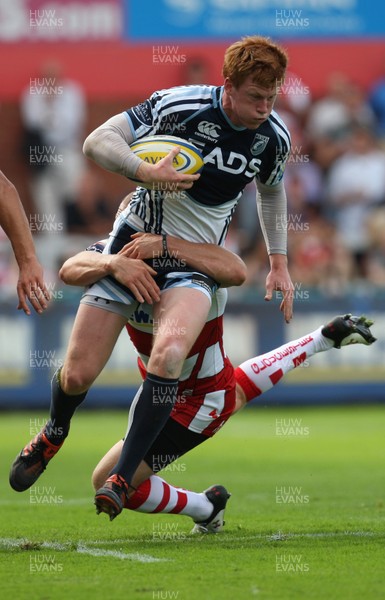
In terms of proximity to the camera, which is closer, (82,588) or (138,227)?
(82,588)

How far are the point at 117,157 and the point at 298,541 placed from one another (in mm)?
2229

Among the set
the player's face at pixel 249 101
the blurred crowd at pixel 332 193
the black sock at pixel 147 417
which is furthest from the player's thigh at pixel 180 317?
the blurred crowd at pixel 332 193

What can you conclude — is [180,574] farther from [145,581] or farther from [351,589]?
[351,589]

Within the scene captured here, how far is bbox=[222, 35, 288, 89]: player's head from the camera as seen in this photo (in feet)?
20.6

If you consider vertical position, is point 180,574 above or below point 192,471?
above

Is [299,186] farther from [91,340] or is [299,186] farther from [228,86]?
[91,340]

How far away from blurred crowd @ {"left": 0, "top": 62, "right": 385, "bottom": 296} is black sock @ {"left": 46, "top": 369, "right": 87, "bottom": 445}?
902cm

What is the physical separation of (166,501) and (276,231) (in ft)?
5.74

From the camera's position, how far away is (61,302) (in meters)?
14.8

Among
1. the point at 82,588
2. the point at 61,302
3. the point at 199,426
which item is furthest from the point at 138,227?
the point at 61,302

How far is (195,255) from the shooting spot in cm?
660

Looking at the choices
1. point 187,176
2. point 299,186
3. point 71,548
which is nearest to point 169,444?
point 71,548

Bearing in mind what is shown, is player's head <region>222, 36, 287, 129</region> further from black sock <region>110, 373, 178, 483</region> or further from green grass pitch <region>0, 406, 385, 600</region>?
green grass pitch <region>0, 406, 385, 600</region>

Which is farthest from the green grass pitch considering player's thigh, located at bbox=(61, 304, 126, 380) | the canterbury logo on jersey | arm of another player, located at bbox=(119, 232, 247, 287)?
the canterbury logo on jersey
